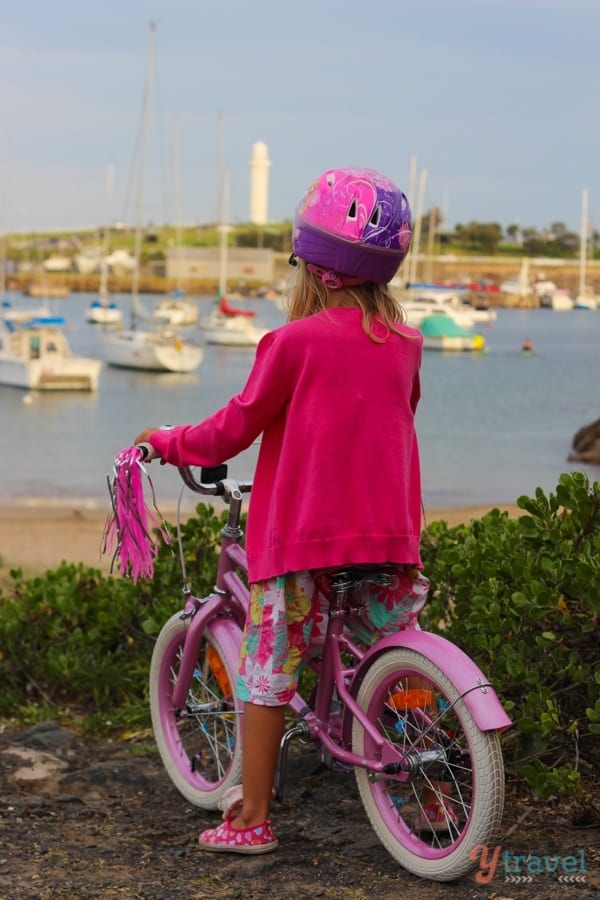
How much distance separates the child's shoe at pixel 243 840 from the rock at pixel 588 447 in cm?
1893

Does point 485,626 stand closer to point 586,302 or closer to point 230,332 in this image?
point 230,332

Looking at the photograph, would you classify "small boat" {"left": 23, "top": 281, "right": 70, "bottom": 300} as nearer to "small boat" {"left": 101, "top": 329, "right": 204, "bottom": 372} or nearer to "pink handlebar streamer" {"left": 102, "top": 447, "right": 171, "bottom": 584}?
"small boat" {"left": 101, "top": 329, "right": 204, "bottom": 372}

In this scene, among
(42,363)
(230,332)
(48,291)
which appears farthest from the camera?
(48,291)

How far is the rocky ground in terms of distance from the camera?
3.33m

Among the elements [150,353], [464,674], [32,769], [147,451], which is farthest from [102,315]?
[464,674]

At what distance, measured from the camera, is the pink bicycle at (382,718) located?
3219mm

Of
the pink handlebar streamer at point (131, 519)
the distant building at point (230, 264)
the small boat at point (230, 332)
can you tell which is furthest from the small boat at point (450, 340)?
the distant building at point (230, 264)

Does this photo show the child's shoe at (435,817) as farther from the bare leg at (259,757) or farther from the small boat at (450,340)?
the small boat at (450,340)

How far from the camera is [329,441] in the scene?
3408mm

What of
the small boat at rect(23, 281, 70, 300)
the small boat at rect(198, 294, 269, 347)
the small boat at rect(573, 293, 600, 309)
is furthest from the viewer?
the small boat at rect(573, 293, 600, 309)

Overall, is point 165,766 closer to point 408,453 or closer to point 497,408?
point 408,453

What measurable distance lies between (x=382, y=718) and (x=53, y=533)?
1036cm

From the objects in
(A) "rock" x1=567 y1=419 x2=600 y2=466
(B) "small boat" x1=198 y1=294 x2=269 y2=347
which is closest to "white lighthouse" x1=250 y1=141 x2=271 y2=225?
(B) "small boat" x1=198 y1=294 x2=269 y2=347

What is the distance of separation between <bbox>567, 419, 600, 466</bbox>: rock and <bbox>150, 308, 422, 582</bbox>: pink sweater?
62.4ft
